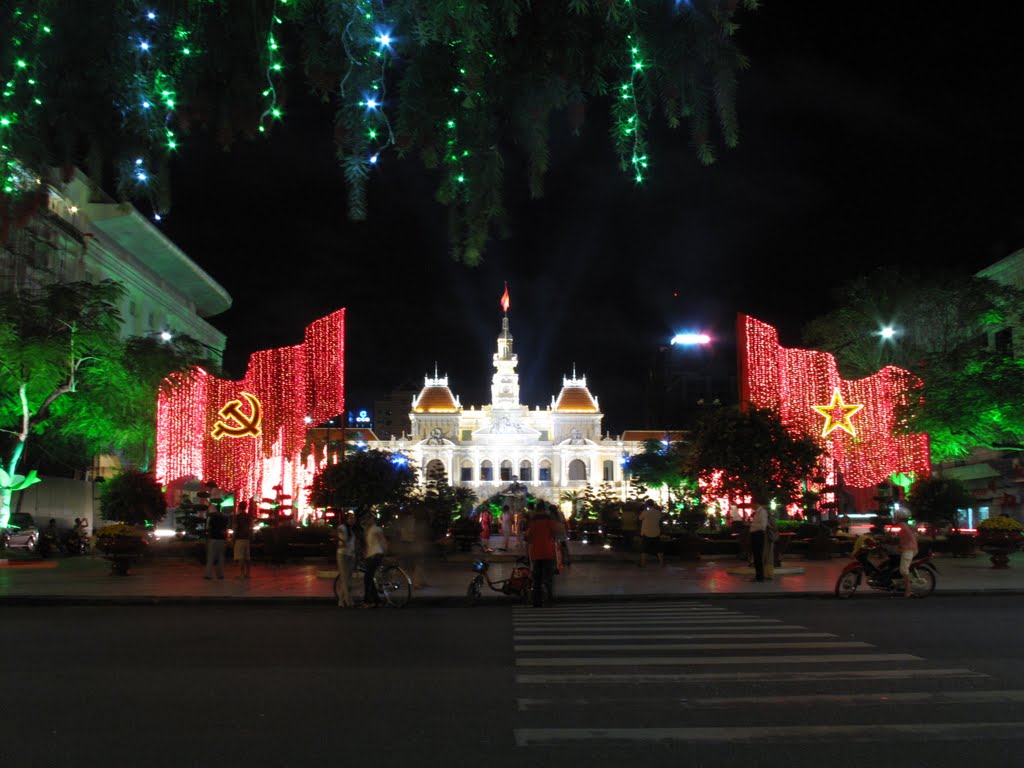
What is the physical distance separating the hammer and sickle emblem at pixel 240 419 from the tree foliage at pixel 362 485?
779 centimetres

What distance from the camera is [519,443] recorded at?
10381 cm

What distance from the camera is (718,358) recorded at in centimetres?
10700

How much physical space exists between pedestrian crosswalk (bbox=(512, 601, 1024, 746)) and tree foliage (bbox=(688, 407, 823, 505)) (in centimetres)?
1023

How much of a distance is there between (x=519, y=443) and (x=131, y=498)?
7617 cm

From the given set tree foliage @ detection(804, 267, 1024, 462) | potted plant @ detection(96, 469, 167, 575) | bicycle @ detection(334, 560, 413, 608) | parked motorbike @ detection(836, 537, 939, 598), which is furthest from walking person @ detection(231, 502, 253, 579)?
tree foliage @ detection(804, 267, 1024, 462)

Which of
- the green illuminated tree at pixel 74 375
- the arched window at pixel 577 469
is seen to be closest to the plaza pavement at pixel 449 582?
the green illuminated tree at pixel 74 375

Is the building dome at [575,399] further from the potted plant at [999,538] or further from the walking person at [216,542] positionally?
the walking person at [216,542]

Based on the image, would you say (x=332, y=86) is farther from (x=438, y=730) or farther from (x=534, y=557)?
(x=534, y=557)

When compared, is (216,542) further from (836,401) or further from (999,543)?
(836,401)

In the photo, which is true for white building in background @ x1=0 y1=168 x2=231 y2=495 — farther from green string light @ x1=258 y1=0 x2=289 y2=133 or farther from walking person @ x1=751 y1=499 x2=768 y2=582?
green string light @ x1=258 y1=0 x2=289 y2=133

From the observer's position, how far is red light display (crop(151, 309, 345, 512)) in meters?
27.9

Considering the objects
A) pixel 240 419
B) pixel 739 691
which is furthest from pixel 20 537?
pixel 739 691

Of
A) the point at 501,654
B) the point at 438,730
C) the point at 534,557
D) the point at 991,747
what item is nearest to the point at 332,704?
the point at 438,730

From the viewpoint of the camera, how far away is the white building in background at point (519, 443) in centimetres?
10044
